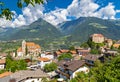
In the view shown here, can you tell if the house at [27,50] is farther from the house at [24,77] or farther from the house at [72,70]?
the house at [24,77]

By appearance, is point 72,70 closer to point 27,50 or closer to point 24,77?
point 24,77

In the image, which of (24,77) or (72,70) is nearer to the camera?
(24,77)

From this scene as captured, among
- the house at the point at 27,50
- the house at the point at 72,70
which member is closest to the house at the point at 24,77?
the house at the point at 72,70

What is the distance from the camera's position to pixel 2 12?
7273 mm

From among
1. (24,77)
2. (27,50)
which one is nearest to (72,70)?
(24,77)

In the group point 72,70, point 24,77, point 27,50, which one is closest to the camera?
point 24,77

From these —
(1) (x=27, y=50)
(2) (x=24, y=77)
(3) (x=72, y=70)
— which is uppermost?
(1) (x=27, y=50)

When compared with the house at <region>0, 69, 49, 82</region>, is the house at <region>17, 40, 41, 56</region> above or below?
above

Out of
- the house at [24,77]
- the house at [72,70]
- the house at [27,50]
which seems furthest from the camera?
the house at [27,50]

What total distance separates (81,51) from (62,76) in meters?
52.9

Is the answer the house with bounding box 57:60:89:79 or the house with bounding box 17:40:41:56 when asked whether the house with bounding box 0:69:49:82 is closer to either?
the house with bounding box 57:60:89:79

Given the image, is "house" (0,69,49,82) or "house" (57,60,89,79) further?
"house" (57,60,89,79)

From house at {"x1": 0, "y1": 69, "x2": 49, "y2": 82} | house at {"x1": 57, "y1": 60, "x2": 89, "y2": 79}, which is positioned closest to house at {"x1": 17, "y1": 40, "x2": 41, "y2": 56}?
house at {"x1": 57, "y1": 60, "x2": 89, "y2": 79}

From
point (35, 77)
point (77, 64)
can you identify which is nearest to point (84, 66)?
point (77, 64)
